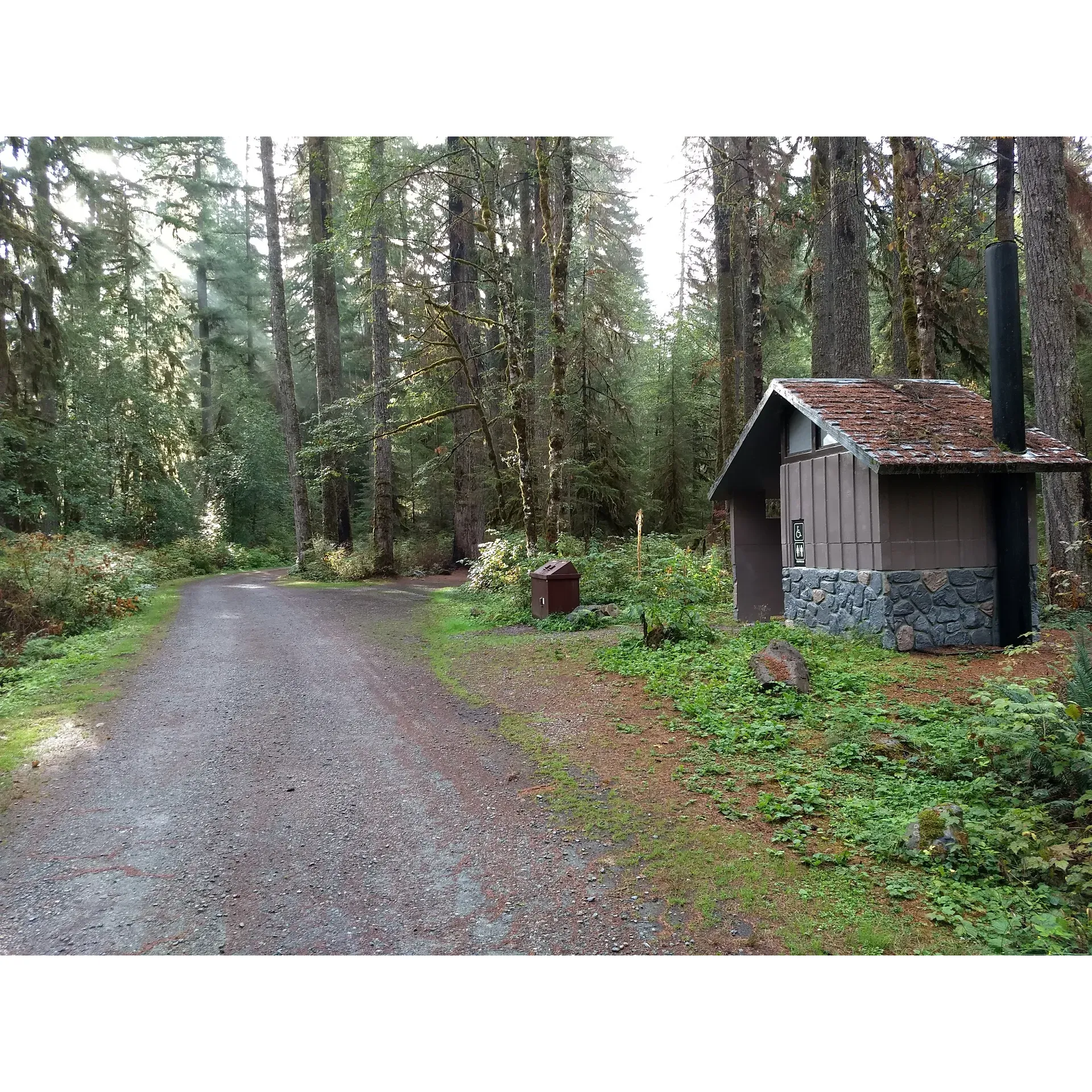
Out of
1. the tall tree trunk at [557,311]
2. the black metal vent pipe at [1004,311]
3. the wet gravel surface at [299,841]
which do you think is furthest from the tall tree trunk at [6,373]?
the black metal vent pipe at [1004,311]

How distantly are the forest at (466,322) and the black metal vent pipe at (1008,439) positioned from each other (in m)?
1.73

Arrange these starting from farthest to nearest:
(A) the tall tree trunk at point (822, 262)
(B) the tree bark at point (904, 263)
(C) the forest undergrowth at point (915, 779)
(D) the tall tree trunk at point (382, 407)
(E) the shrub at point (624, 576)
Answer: (D) the tall tree trunk at point (382, 407)
(A) the tall tree trunk at point (822, 262)
(E) the shrub at point (624, 576)
(B) the tree bark at point (904, 263)
(C) the forest undergrowth at point (915, 779)

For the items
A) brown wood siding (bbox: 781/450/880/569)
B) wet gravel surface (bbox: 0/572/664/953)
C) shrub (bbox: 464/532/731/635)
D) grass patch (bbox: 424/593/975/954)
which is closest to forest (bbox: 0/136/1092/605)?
shrub (bbox: 464/532/731/635)

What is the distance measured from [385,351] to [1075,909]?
15.6 m

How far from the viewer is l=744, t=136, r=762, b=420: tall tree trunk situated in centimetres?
1077

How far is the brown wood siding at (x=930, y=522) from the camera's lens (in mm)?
6465

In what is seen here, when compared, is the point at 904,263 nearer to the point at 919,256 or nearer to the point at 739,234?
the point at 919,256

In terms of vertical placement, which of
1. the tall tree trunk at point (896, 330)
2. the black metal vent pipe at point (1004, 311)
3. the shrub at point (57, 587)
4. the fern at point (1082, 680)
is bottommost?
the fern at point (1082, 680)

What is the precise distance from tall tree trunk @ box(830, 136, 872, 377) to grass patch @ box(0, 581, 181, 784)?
9868 millimetres

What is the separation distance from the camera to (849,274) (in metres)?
9.91

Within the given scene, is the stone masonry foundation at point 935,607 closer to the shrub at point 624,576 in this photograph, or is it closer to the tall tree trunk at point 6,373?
the shrub at point 624,576

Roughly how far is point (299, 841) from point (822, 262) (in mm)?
10490

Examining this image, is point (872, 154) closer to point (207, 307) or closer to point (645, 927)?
point (645, 927)

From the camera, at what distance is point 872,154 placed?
10.4m
